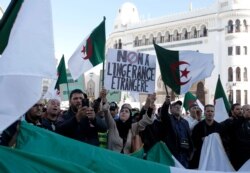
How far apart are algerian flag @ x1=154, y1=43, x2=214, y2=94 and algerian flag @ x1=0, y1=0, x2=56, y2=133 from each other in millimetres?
3953

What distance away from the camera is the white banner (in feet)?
23.9

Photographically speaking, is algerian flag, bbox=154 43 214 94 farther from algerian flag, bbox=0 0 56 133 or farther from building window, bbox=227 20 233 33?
building window, bbox=227 20 233 33

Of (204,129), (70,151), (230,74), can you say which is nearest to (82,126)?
(70,151)

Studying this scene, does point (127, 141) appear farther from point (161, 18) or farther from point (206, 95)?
point (161, 18)

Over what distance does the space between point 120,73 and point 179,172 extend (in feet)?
11.7

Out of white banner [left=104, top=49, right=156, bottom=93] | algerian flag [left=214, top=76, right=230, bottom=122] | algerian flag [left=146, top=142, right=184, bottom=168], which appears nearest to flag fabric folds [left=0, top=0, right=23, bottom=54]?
algerian flag [left=146, top=142, right=184, bottom=168]

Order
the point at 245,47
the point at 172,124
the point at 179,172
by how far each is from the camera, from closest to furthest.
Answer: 1. the point at 179,172
2. the point at 172,124
3. the point at 245,47

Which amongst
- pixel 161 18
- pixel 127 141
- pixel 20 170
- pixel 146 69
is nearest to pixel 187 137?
pixel 127 141

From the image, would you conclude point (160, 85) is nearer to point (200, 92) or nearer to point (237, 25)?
point (200, 92)

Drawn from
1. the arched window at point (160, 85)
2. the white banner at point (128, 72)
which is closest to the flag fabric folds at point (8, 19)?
the white banner at point (128, 72)

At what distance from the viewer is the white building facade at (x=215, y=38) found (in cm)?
4625

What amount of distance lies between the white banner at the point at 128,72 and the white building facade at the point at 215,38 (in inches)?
1446

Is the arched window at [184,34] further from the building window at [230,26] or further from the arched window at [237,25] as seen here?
the arched window at [237,25]

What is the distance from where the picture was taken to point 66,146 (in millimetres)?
3516
